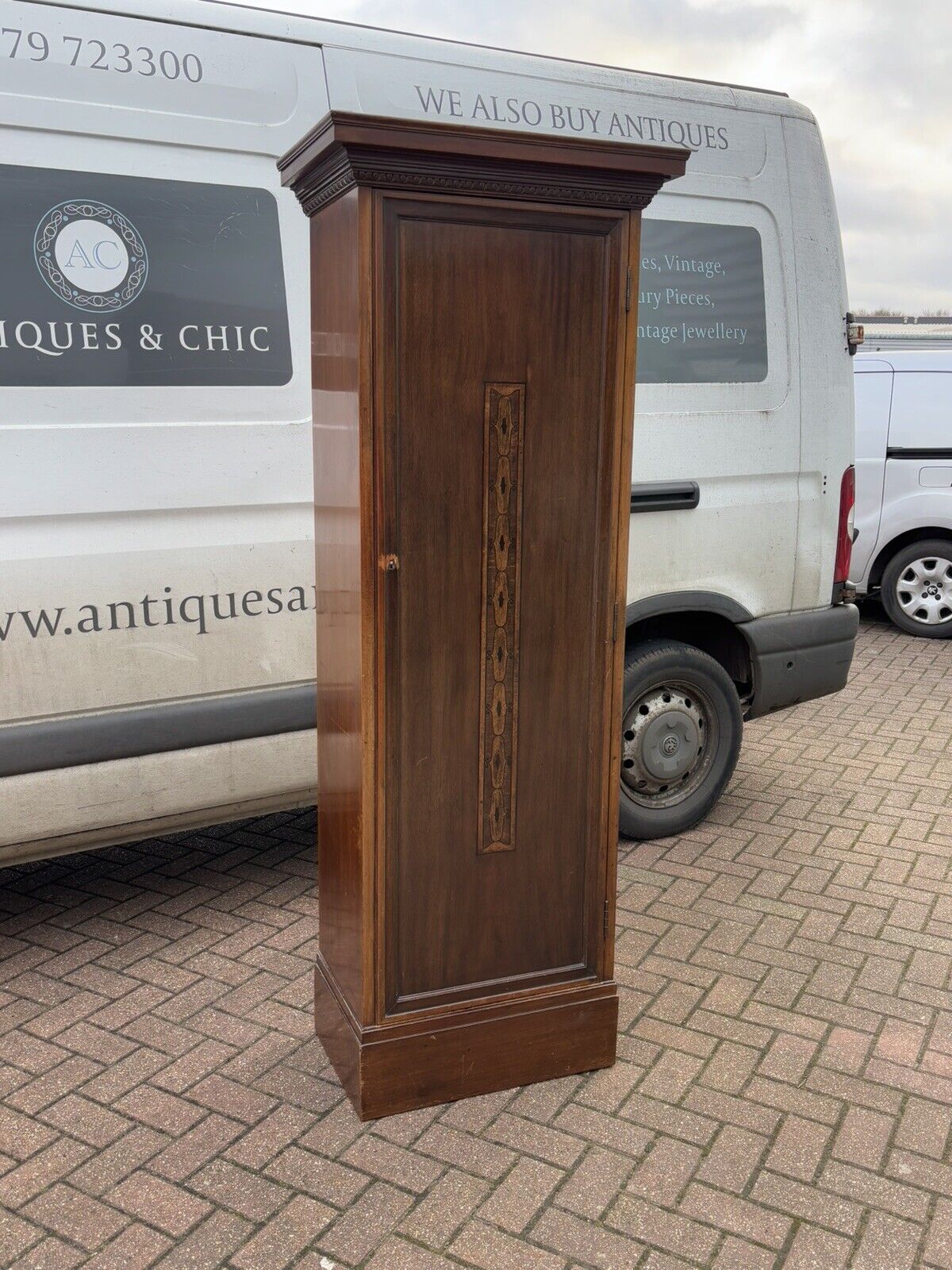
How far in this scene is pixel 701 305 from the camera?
4.14 m

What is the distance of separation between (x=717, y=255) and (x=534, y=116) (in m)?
0.88

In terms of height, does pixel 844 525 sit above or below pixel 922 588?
above

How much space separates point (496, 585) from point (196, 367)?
124 centimetres

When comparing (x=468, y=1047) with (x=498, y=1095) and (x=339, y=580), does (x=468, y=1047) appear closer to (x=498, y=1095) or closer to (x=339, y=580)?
(x=498, y=1095)

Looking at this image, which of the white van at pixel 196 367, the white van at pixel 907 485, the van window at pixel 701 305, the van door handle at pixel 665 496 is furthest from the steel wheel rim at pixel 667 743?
the white van at pixel 907 485

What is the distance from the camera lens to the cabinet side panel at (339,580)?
8.12 ft

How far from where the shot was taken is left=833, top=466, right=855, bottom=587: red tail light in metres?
4.56

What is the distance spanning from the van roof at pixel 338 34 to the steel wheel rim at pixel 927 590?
4.86 metres

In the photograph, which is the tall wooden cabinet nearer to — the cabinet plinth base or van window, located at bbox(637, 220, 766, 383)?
the cabinet plinth base

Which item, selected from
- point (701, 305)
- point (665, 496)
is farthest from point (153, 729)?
point (701, 305)

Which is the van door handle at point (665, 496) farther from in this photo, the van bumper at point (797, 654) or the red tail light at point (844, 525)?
the red tail light at point (844, 525)

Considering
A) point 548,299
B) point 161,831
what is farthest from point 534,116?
point 161,831

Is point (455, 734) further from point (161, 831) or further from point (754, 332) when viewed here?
point (754, 332)

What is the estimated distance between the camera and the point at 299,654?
3.61m
